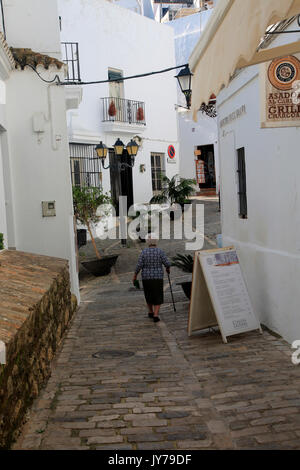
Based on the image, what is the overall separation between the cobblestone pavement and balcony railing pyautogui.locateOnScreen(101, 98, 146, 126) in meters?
15.8

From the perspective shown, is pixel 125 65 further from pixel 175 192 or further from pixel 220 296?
pixel 220 296

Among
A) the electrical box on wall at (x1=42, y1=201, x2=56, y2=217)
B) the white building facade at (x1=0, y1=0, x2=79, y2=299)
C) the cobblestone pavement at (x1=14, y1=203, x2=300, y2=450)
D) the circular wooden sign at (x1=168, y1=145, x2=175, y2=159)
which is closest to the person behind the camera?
the cobblestone pavement at (x1=14, y1=203, x2=300, y2=450)

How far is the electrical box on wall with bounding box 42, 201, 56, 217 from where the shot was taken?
10.7m

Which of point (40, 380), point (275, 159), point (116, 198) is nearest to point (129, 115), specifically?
point (116, 198)

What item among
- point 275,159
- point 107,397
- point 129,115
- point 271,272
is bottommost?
point 107,397

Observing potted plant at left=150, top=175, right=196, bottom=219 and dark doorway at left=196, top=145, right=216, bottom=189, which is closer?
potted plant at left=150, top=175, right=196, bottom=219

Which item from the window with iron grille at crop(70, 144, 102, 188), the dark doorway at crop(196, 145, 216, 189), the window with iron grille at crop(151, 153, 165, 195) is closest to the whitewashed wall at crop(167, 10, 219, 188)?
the dark doorway at crop(196, 145, 216, 189)

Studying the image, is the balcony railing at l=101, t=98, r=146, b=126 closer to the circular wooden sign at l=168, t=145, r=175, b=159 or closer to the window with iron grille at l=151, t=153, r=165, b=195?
the window with iron grille at l=151, t=153, r=165, b=195

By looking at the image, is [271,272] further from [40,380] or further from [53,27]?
[53,27]

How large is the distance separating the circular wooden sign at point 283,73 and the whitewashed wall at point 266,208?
2.23ft

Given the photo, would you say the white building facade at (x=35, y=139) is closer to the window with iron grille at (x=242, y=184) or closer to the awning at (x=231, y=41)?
the window with iron grille at (x=242, y=184)

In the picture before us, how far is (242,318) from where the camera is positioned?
811cm

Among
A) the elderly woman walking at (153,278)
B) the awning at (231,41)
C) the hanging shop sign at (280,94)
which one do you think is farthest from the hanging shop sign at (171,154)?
the awning at (231,41)
